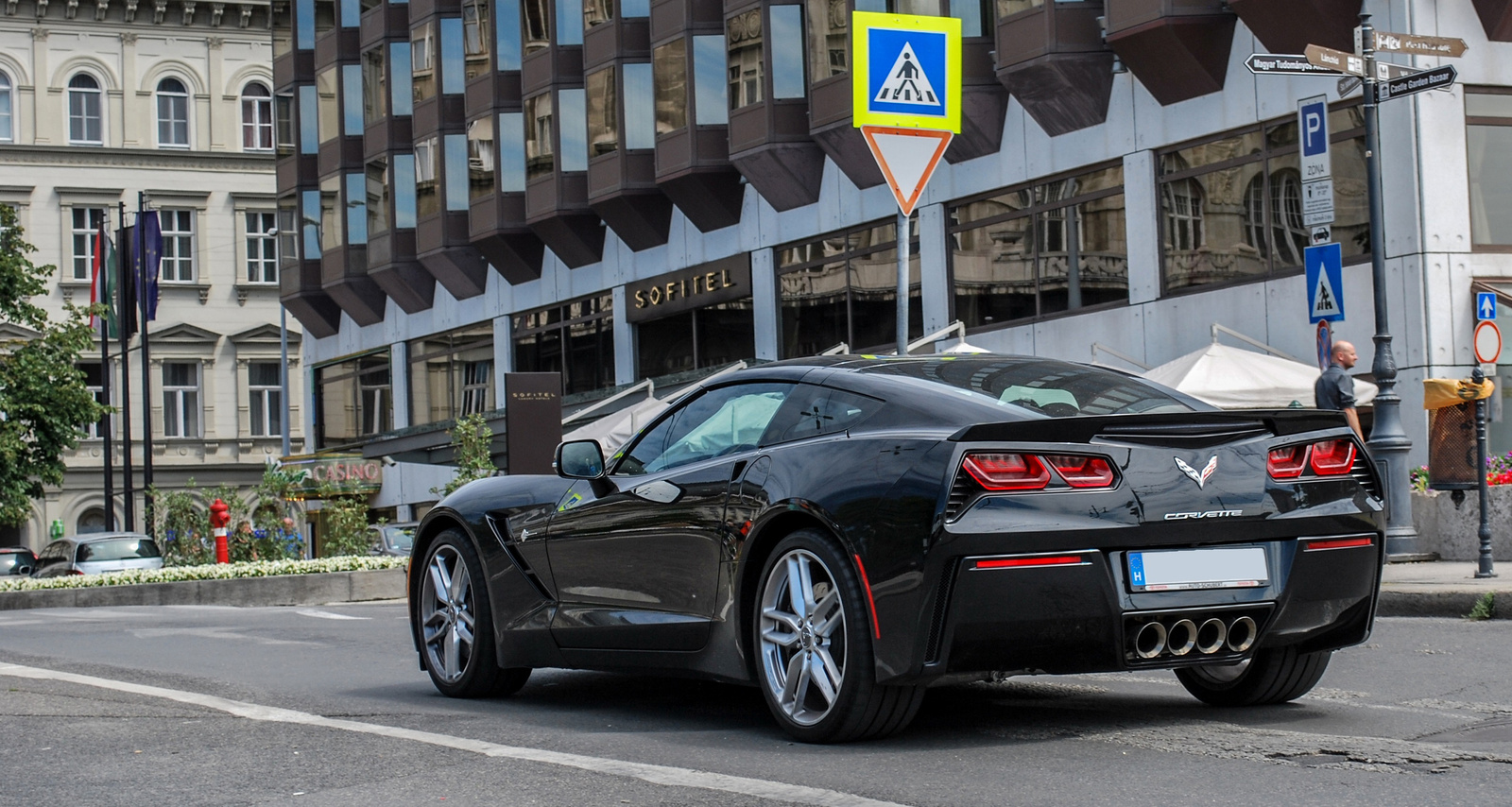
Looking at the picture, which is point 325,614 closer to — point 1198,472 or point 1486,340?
point 1486,340

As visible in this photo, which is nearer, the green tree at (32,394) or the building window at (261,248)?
the green tree at (32,394)

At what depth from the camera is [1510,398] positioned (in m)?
22.1

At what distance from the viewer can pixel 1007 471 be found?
5434 mm

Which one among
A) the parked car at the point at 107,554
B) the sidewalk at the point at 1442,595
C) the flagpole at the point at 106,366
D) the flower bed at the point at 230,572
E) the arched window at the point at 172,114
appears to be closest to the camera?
the sidewalk at the point at 1442,595

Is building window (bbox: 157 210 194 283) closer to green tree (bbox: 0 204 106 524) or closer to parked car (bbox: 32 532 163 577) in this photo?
green tree (bbox: 0 204 106 524)

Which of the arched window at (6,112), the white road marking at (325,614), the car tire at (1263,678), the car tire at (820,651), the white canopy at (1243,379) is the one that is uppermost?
the arched window at (6,112)

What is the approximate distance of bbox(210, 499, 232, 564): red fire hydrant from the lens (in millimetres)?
28250

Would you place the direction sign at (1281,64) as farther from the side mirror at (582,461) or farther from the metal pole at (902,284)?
the side mirror at (582,461)

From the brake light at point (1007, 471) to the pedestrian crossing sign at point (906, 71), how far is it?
720cm

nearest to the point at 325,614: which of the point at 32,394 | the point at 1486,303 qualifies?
the point at 1486,303

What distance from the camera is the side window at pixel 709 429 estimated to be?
652cm

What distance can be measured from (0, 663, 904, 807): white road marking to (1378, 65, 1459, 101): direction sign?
10.9 meters

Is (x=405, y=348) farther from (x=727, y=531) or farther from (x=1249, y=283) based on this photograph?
(x=727, y=531)

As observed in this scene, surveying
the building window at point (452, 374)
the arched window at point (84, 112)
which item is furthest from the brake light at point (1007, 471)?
the arched window at point (84, 112)
